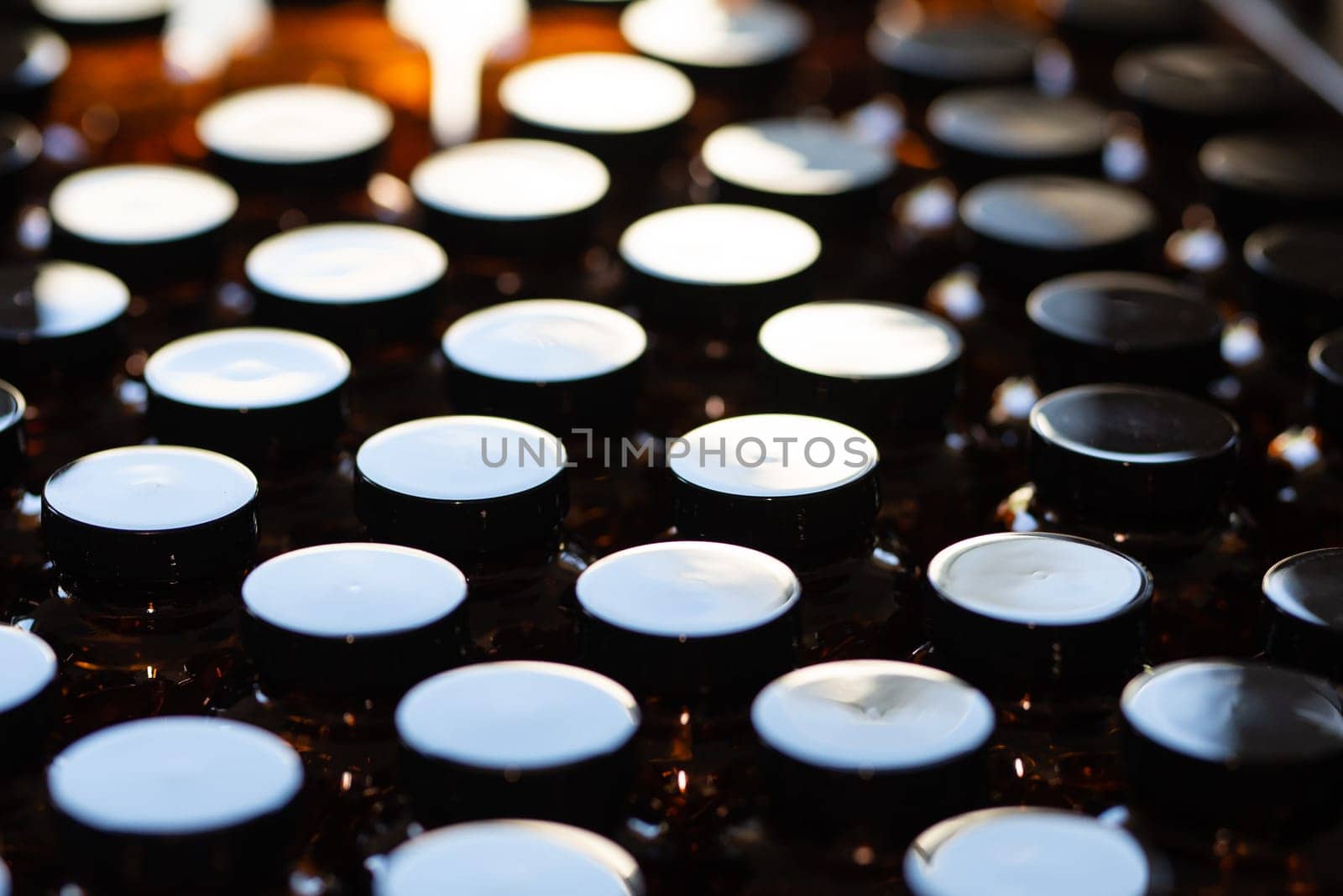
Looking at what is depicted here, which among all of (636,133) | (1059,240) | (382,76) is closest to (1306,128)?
(1059,240)

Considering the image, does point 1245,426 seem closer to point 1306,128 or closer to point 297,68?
point 1306,128

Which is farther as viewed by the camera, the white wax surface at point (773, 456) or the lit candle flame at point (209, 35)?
the lit candle flame at point (209, 35)

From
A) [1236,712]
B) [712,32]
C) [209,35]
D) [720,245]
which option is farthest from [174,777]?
[209,35]

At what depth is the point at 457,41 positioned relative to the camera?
1202 millimetres

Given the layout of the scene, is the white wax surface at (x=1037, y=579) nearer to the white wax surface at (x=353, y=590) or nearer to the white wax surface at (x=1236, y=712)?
the white wax surface at (x=1236, y=712)

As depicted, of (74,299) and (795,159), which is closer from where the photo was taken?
(74,299)

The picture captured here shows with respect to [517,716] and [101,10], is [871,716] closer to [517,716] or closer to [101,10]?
[517,716]

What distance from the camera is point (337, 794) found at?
1.77 ft

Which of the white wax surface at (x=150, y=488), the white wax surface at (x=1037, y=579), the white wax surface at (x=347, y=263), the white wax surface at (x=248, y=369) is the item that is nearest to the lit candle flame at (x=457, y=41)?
the white wax surface at (x=347, y=263)

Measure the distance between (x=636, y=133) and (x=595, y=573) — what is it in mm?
442

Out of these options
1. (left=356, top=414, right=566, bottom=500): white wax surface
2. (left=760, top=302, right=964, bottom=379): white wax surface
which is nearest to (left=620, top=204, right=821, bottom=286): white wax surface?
(left=760, top=302, right=964, bottom=379): white wax surface

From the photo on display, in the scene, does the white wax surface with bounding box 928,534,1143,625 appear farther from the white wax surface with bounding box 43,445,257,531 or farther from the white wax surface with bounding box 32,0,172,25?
the white wax surface with bounding box 32,0,172,25

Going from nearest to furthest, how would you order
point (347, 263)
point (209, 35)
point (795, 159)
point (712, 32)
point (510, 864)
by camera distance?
point (510, 864) → point (347, 263) → point (795, 159) → point (712, 32) → point (209, 35)

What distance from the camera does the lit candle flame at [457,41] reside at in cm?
114
